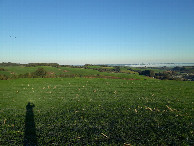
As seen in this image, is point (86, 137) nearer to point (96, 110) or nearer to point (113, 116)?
point (113, 116)

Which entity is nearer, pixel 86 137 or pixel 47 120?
pixel 86 137

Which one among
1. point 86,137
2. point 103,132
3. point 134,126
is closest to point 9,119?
point 86,137

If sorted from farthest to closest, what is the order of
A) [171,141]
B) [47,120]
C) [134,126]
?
[47,120] < [134,126] < [171,141]

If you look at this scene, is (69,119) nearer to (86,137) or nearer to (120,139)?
(86,137)

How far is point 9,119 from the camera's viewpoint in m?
8.68

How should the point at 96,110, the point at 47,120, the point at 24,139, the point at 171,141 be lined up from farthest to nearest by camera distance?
the point at 96,110, the point at 47,120, the point at 24,139, the point at 171,141

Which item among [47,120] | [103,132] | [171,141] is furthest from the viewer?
[47,120]

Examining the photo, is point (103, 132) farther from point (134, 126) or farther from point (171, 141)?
point (171, 141)

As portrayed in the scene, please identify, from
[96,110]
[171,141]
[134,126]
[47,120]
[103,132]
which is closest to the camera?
[171,141]

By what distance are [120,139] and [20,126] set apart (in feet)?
19.5

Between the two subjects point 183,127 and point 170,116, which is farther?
point 170,116

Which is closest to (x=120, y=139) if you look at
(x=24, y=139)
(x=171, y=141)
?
(x=171, y=141)

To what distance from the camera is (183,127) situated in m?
6.90

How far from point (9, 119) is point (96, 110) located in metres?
6.26
